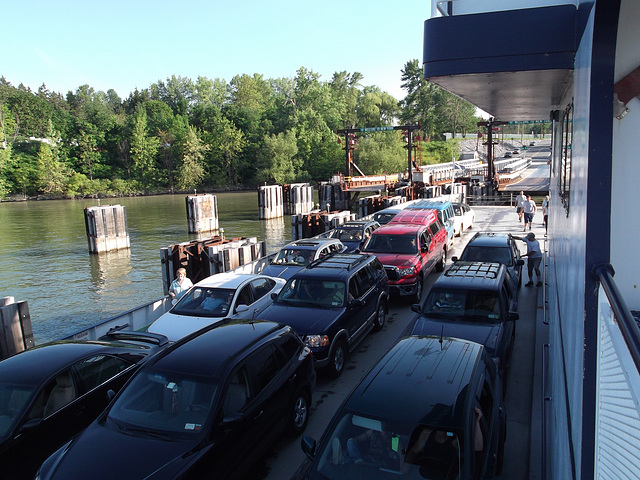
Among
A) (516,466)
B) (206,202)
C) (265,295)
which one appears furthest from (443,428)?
(206,202)

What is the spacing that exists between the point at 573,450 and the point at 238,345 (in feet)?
13.1

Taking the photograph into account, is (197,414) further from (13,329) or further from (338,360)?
(13,329)

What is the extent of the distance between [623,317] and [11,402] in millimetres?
5978

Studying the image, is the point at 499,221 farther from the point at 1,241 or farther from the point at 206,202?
the point at 1,241

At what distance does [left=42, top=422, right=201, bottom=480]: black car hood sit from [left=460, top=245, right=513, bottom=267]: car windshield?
8.80 m

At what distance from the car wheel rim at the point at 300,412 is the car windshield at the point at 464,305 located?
8.42 feet

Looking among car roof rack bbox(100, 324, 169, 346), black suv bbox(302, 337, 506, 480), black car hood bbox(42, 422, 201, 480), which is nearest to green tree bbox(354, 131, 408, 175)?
car roof rack bbox(100, 324, 169, 346)

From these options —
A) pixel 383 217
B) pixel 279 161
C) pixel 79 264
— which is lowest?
pixel 79 264

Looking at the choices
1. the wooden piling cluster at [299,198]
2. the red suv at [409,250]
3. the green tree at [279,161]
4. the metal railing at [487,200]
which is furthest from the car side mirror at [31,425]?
the green tree at [279,161]

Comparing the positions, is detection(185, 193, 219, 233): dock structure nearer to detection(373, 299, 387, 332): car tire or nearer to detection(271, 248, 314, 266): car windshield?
detection(271, 248, 314, 266): car windshield

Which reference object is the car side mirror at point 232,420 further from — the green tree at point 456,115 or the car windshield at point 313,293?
the green tree at point 456,115

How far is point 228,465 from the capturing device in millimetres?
4957

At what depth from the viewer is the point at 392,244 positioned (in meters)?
13.4

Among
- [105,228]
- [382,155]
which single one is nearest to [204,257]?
[105,228]
